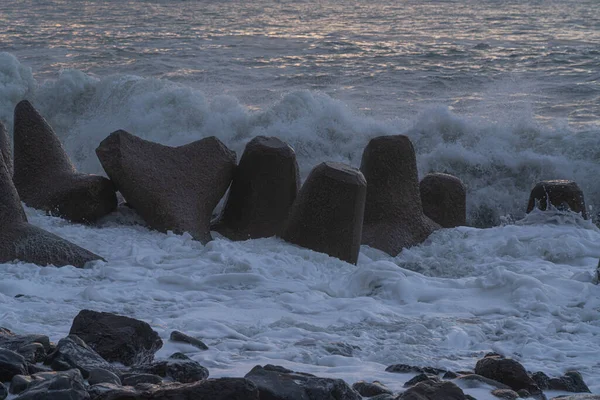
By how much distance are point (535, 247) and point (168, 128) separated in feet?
18.6

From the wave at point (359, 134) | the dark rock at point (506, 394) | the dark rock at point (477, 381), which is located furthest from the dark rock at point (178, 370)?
the wave at point (359, 134)

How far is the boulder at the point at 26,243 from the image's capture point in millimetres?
5480

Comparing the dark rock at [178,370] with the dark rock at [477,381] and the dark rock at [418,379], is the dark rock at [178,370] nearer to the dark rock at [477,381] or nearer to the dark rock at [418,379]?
the dark rock at [418,379]

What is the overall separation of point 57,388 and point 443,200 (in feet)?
16.0

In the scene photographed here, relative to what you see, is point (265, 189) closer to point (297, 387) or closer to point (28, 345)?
point (28, 345)

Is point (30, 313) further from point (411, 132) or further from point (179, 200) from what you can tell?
point (411, 132)

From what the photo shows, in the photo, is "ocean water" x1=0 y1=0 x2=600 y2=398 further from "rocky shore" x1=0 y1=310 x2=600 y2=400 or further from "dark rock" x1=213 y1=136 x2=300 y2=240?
"dark rock" x1=213 y1=136 x2=300 y2=240

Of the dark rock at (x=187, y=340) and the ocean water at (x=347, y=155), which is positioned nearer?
the dark rock at (x=187, y=340)

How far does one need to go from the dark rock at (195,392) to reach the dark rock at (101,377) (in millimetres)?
203

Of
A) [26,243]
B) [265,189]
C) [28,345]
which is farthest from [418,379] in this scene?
[265,189]

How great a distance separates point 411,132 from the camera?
35.4 ft

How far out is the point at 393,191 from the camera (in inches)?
272

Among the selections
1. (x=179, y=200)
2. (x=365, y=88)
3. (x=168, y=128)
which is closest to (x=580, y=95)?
(x=365, y=88)

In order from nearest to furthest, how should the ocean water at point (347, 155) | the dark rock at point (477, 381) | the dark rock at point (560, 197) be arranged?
the dark rock at point (477, 381) → the ocean water at point (347, 155) → the dark rock at point (560, 197)
